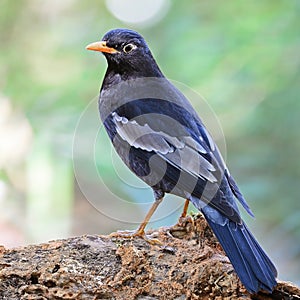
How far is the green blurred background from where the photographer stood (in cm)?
421

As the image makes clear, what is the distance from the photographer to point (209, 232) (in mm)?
2463

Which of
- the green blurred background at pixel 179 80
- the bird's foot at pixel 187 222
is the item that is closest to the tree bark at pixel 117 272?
the bird's foot at pixel 187 222

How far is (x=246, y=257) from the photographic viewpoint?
2.18m

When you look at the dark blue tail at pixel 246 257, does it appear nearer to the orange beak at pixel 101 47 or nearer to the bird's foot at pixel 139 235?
the bird's foot at pixel 139 235

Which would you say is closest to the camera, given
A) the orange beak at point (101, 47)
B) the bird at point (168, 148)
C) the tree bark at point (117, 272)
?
the tree bark at point (117, 272)

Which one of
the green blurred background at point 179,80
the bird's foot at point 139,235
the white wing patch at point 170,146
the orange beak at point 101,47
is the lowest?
the bird's foot at point 139,235

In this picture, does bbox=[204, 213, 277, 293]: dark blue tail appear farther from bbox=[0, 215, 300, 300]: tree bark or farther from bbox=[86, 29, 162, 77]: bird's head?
bbox=[86, 29, 162, 77]: bird's head

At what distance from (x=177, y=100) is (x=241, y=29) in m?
1.91

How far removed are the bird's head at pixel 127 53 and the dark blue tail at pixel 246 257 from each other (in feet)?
2.80

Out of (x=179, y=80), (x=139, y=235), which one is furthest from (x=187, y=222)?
(x=179, y=80)

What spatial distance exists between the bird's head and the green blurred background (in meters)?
1.35

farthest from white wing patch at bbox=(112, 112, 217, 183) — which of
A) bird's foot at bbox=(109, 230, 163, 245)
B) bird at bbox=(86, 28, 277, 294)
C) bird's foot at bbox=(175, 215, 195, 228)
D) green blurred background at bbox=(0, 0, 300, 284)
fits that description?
green blurred background at bbox=(0, 0, 300, 284)

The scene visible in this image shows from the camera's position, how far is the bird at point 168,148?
2.26 m

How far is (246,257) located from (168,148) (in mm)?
581
